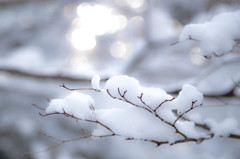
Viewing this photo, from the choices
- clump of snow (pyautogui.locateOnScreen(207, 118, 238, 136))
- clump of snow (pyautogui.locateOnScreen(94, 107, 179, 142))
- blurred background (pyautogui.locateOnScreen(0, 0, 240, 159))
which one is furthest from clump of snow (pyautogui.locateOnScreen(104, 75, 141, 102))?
blurred background (pyautogui.locateOnScreen(0, 0, 240, 159))

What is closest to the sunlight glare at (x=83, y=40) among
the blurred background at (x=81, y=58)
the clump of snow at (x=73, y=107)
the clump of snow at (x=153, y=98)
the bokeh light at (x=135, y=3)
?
the blurred background at (x=81, y=58)

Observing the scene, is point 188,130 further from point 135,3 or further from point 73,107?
point 135,3

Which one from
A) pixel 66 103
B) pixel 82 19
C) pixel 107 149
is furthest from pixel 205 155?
pixel 82 19

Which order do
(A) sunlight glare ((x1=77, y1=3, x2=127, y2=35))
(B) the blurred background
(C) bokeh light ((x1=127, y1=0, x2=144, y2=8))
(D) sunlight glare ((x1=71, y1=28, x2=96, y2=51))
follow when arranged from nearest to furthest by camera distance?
1. (B) the blurred background
2. (C) bokeh light ((x1=127, y1=0, x2=144, y2=8))
3. (A) sunlight glare ((x1=77, y1=3, x2=127, y2=35))
4. (D) sunlight glare ((x1=71, y1=28, x2=96, y2=51))

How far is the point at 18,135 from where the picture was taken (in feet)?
Answer: 10.2

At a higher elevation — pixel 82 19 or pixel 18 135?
pixel 82 19

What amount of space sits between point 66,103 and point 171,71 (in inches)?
124

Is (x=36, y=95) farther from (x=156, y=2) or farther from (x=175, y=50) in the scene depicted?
(x=175, y=50)

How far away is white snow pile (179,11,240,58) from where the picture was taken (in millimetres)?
753

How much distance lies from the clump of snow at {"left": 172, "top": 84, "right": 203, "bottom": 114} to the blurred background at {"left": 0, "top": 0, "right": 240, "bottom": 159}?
1.25 meters

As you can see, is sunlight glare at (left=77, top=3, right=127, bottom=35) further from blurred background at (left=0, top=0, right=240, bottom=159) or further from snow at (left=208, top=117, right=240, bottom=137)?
snow at (left=208, top=117, right=240, bottom=137)

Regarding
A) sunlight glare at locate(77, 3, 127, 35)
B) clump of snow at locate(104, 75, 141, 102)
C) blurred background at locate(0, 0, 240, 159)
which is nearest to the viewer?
clump of snow at locate(104, 75, 141, 102)

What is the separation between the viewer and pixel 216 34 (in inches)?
30.4

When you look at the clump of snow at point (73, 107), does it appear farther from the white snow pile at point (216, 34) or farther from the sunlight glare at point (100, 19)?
the sunlight glare at point (100, 19)
